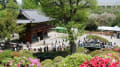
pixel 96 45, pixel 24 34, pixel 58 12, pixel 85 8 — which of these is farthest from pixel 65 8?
pixel 24 34

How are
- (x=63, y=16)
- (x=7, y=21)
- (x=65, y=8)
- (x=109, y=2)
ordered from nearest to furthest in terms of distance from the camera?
(x=65, y=8) → (x=63, y=16) → (x=7, y=21) → (x=109, y=2)

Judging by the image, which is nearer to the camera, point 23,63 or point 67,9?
point 23,63

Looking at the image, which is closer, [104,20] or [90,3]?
[90,3]

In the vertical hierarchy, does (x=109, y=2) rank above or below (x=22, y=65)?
below

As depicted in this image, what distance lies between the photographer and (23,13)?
23.7 meters

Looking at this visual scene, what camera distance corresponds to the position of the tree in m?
13.4

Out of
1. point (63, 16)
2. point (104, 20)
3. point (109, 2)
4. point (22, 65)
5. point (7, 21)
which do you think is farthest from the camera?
point (109, 2)

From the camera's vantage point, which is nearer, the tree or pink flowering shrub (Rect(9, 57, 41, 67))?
pink flowering shrub (Rect(9, 57, 41, 67))

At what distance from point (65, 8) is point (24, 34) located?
1210cm

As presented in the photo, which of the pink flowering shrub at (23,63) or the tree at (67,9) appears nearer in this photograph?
the pink flowering shrub at (23,63)

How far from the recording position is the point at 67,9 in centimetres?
1332

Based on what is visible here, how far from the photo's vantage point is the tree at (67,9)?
43.9 ft

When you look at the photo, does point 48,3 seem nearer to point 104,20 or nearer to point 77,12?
point 77,12

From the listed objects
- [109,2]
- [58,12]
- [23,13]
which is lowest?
Answer: [109,2]
